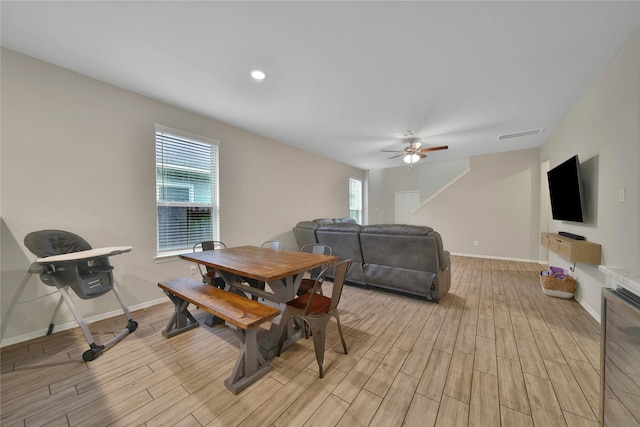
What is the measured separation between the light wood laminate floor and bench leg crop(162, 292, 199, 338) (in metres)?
0.08

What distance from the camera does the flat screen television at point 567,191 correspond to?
8.83 ft

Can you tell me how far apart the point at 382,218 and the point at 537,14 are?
6.56 metres

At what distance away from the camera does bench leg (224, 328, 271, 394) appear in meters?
1.52

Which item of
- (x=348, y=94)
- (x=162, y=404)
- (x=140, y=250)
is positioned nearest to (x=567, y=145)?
(x=348, y=94)

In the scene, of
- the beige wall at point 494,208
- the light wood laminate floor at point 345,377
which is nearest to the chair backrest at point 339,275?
the light wood laminate floor at point 345,377

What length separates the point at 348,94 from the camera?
9.24 feet

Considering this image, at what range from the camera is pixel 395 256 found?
3.06 meters

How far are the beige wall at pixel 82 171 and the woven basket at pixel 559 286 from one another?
485cm

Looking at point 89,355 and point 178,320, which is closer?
point 89,355

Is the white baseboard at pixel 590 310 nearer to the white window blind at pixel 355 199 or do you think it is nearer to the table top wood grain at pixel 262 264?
the table top wood grain at pixel 262 264

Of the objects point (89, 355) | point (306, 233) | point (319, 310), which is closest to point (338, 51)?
point (319, 310)

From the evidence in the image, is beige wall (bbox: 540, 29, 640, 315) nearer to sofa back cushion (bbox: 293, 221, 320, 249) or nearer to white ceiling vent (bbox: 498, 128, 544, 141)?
white ceiling vent (bbox: 498, 128, 544, 141)

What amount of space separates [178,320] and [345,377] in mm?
1753

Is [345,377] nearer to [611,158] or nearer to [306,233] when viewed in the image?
[306,233]
